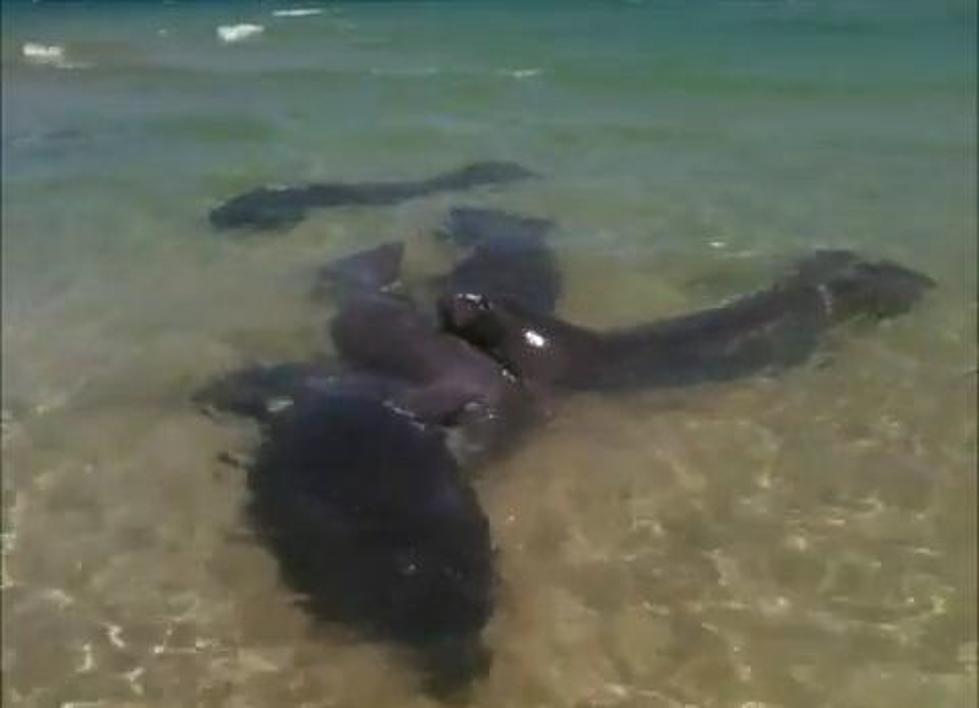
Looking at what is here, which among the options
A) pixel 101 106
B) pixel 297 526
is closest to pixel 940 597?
pixel 297 526

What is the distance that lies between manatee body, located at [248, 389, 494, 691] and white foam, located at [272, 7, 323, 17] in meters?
19.5

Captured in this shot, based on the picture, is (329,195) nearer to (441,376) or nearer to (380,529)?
(441,376)

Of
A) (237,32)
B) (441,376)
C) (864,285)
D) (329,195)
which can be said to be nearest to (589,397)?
(441,376)

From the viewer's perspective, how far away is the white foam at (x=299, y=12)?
1017 inches

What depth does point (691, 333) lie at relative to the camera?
8688 millimetres

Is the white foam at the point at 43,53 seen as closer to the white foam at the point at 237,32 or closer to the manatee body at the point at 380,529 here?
the white foam at the point at 237,32

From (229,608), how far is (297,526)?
1.47 feet

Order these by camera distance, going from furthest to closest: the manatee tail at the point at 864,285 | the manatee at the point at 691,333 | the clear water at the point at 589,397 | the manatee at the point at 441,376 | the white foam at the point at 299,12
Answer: the white foam at the point at 299,12 < the manatee tail at the point at 864,285 < the manatee at the point at 691,333 < the manatee at the point at 441,376 < the clear water at the point at 589,397

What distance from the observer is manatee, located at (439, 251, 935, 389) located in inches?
319

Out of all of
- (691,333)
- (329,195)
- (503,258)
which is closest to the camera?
(691,333)

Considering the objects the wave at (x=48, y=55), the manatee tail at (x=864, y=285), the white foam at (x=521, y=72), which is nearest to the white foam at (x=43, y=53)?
the wave at (x=48, y=55)

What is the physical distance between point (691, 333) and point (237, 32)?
18.4 m

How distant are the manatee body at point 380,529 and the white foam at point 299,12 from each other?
19507 millimetres

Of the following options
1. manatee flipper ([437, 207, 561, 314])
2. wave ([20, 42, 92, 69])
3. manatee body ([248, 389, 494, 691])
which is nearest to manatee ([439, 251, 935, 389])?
manatee flipper ([437, 207, 561, 314])
